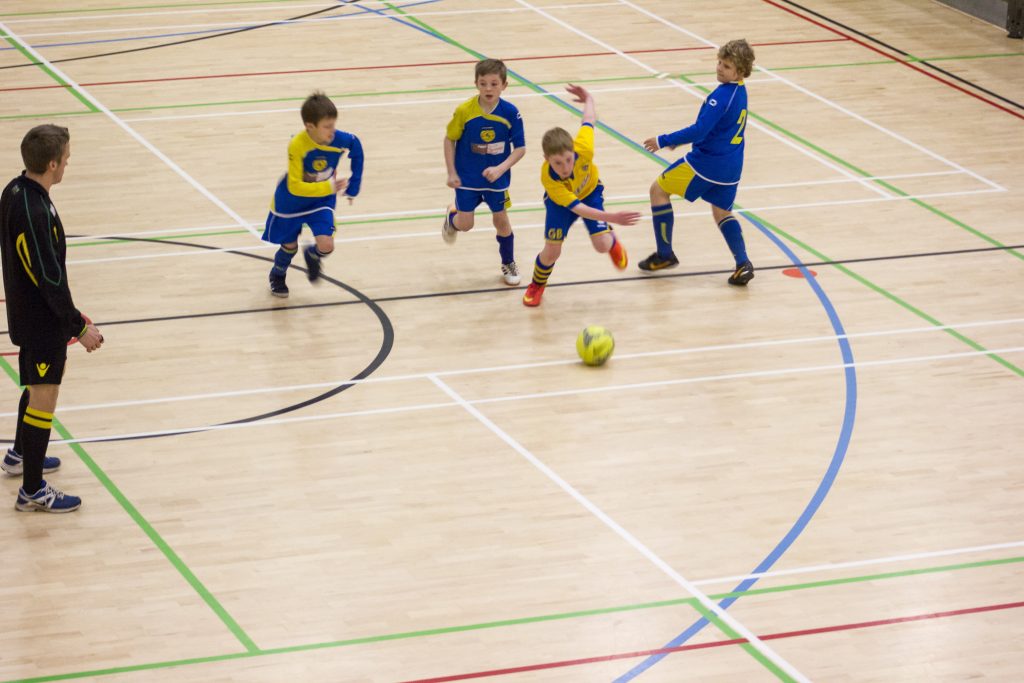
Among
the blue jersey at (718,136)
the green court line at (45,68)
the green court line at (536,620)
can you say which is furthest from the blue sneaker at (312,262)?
the green court line at (45,68)

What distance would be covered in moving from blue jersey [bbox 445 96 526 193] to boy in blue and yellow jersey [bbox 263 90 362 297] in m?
0.80

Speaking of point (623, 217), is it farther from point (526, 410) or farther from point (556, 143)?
point (526, 410)

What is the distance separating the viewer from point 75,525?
24.6 feet

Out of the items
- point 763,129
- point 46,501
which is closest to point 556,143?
point 46,501

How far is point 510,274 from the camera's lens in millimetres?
10633

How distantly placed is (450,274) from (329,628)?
4448 mm

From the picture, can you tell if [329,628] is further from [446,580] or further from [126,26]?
[126,26]

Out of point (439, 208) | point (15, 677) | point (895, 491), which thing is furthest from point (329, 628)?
point (439, 208)

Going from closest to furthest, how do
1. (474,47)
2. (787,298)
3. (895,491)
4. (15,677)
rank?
(15,677) → (895,491) → (787,298) → (474,47)

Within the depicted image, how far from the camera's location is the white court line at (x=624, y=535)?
662 centimetres

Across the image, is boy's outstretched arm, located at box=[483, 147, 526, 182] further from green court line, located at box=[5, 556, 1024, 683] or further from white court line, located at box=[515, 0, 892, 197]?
green court line, located at box=[5, 556, 1024, 683]

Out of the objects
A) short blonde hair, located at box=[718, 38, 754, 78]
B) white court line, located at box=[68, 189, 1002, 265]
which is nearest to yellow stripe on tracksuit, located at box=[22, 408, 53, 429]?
white court line, located at box=[68, 189, 1002, 265]

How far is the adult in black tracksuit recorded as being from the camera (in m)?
7.02

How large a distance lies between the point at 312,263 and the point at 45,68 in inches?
261
